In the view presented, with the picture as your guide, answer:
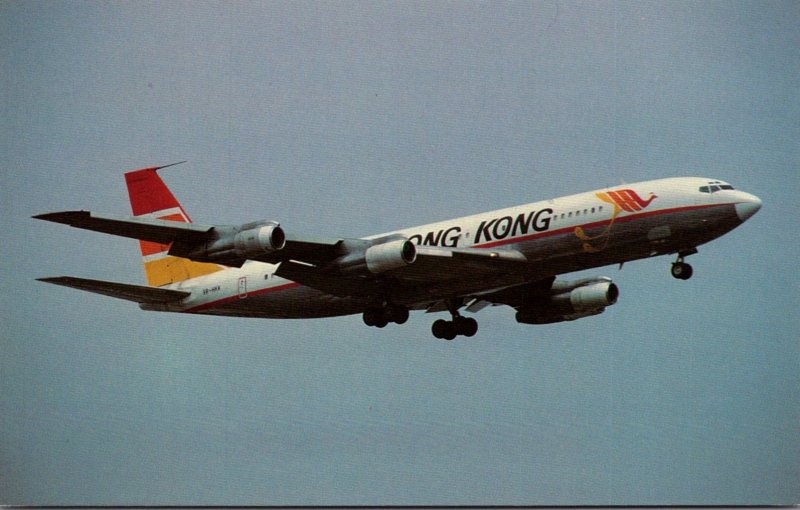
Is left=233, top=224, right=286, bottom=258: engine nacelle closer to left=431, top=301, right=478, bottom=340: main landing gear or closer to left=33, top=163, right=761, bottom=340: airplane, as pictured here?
left=33, top=163, right=761, bottom=340: airplane

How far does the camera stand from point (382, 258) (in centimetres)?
3061

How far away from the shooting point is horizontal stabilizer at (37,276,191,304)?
103ft

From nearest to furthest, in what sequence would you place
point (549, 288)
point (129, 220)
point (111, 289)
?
point (129, 220) → point (111, 289) → point (549, 288)

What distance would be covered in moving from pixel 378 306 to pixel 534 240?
5.61m

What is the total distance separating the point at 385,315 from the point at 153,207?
10.7 m

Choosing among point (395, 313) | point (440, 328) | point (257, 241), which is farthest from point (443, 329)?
point (257, 241)

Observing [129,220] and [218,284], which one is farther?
[218,284]

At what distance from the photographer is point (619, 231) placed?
99.7 ft

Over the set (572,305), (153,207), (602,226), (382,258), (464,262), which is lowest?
(382,258)

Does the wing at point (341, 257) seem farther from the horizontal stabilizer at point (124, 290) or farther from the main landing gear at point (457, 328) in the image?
the main landing gear at point (457, 328)

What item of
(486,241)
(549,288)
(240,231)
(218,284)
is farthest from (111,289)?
(549,288)

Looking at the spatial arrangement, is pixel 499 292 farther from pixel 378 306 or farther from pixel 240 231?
pixel 240 231

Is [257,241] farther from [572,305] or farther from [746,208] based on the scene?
[746,208]

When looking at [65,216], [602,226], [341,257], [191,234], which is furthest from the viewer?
[341,257]
